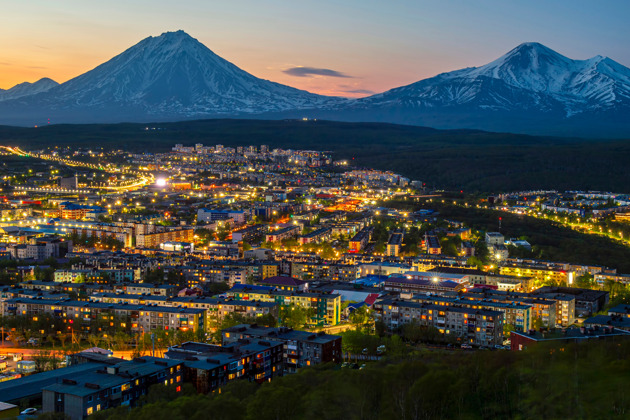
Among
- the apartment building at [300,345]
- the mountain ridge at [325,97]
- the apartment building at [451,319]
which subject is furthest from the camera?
the mountain ridge at [325,97]

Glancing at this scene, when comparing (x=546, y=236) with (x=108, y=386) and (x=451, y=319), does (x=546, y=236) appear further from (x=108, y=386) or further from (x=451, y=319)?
(x=108, y=386)

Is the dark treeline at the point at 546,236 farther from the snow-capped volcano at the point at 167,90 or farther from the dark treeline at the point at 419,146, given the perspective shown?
the snow-capped volcano at the point at 167,90

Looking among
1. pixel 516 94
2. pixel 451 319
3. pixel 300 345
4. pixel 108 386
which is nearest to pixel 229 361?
pixel 300 345

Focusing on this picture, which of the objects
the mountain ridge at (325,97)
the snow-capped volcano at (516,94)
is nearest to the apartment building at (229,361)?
the mountain ridge at (325,97)

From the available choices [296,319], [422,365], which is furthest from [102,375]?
[296,319]

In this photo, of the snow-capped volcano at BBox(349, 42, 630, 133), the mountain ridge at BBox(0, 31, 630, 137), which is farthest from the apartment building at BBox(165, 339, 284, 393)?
the snow-capped volcano at BBox(349, 42, 630, 133)
